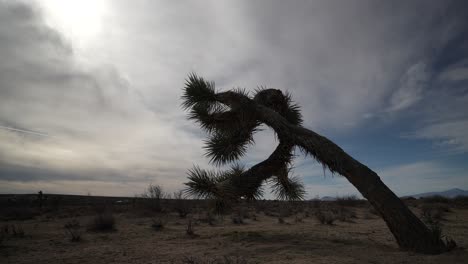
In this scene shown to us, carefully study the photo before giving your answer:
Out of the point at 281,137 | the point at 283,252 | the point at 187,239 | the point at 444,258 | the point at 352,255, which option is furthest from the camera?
the point at 187,239

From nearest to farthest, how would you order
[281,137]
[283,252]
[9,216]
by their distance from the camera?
[283,252] → [281,137] → [9,216]

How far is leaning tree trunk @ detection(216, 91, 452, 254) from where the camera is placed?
4766 millimetres

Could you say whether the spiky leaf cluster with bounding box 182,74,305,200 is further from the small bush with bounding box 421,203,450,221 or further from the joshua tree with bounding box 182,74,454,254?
the small bush with bounding box 421,203,450,221

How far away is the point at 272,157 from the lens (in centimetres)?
724

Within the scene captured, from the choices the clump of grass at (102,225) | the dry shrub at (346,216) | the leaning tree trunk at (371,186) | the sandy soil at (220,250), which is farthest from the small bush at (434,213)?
the clump of grass at (102,225)

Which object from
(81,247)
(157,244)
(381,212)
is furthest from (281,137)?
(81,247)

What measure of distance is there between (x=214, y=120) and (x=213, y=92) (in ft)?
3.22

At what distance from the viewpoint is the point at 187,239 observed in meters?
7.95

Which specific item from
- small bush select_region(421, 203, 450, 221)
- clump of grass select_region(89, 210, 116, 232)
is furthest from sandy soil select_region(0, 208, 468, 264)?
small bush select_region(421, 203, 450, 221)

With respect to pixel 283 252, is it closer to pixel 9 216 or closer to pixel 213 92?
pixel 213 92

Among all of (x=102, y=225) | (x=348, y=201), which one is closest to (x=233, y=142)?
(x=102, y=225)

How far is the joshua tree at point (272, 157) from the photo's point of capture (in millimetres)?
4930

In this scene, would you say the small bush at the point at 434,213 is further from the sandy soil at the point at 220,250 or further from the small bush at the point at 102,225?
the small bush at the point at 102,225

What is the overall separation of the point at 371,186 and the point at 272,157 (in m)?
2.64
